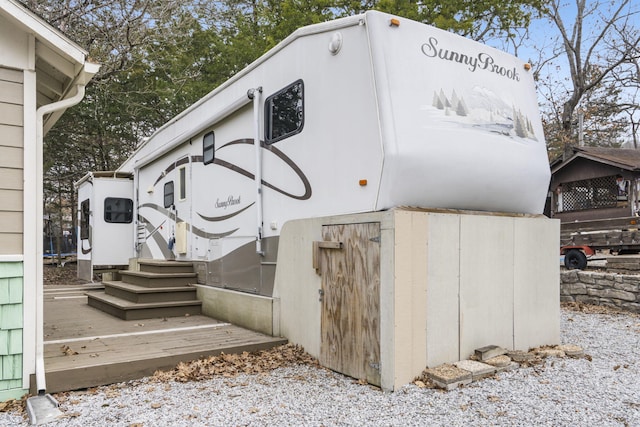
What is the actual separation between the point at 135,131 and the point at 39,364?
14126 millimetres

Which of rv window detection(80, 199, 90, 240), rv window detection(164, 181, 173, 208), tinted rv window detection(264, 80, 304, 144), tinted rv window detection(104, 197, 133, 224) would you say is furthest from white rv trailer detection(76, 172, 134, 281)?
tinted rv window detection(264, 80, 304, 144)

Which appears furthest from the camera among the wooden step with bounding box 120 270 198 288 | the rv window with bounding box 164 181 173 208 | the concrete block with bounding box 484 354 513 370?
the rv window with bounding box 164 181 173 208

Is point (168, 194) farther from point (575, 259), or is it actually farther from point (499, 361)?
point (575, 259)

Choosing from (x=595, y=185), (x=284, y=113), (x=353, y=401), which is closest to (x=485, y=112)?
(x=284, y=113)

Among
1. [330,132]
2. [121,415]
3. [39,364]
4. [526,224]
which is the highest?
[330,132]

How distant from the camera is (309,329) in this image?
15.5 ft

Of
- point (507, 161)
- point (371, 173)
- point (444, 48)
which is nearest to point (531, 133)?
point (507, 161)

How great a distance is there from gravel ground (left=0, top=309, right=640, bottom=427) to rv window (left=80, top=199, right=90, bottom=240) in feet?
27.2

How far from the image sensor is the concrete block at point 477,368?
394 cm

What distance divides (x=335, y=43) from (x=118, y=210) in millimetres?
7951

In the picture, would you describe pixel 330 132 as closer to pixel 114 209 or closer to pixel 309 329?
pixel 309 329

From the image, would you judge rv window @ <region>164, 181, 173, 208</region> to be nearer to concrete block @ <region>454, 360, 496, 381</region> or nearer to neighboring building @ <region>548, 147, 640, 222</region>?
concrete block @ <region>454, 360, 496, 381</region>

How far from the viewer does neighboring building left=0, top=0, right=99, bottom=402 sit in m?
3.78

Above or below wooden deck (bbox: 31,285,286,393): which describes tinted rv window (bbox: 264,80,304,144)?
above
